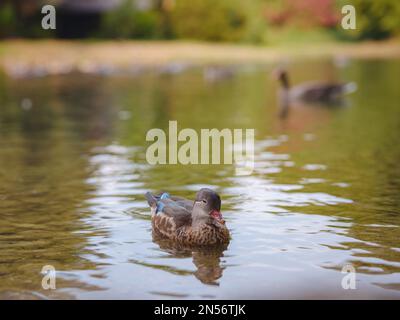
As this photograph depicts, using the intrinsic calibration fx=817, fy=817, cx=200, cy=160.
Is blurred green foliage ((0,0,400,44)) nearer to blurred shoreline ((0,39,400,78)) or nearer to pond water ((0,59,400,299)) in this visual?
blurred shoreline ((0,39,400,78))

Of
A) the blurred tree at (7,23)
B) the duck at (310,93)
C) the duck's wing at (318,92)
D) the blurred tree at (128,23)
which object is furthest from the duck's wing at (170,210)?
the blurred tree at (128,23)

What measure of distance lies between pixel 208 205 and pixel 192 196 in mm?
3187

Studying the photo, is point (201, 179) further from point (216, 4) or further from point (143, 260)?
point (216, 4)

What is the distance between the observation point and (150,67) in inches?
1911

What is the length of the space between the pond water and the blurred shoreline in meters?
19.8

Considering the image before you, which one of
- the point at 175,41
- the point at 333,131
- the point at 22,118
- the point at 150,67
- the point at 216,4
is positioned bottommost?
the point at 333,131

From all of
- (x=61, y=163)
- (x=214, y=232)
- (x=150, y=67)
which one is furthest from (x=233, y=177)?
(x=150, y=67)

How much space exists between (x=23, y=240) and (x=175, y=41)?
1913 inches

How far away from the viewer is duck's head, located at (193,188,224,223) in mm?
8984

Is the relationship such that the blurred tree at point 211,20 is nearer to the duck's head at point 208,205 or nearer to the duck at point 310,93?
the duck at point 310,93

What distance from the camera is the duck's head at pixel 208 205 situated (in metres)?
8.98

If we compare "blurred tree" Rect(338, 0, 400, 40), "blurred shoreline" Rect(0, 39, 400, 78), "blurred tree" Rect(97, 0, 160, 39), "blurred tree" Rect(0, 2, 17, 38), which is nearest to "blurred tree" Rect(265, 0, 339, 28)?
"blurred tree" Rect(338, 0, 400, 40)

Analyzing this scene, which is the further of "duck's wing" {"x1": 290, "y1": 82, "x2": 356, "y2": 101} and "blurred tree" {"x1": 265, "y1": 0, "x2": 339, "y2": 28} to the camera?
"blurred tree" {"x1": 265, "y1": 0, "x2": 339, "y2": 28}

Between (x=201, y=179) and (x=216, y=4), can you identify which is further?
(x=216, y=4)
